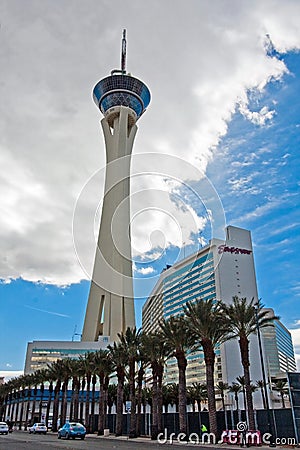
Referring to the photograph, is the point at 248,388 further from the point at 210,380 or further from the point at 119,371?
the point at 119,371

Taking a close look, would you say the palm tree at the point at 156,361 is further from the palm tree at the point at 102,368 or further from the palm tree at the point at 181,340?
the palm tree at the point at 102,368

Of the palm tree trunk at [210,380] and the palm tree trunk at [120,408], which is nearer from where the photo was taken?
the palm tree trunk at [210,380]

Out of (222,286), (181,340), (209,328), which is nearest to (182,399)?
(181,340)

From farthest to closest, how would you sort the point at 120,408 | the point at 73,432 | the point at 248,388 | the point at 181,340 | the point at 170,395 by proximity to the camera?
the point at 170,395 < the point at 120,408 < the point at 181,340 < the point at 73,432 < the point at 248,388

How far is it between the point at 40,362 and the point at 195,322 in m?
84.7

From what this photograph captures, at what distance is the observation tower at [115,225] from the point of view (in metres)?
115

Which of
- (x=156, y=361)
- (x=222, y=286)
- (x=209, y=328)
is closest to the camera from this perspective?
(x=209, y=328)

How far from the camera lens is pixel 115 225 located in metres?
118

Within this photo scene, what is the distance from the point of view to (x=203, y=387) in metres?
84.5

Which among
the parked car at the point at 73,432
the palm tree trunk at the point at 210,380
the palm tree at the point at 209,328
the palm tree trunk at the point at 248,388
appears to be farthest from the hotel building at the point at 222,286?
the palm tree trunk at the point at 248,388

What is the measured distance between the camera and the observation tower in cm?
11494

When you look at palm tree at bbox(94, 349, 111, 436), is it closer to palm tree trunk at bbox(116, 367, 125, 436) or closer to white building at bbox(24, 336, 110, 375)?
palm tree trunk at bbox(116, 367, 125, 436)

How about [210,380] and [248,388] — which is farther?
[210,380]

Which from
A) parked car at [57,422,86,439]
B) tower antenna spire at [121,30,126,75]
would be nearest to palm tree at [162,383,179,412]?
parked car at [57,422,86,439]
